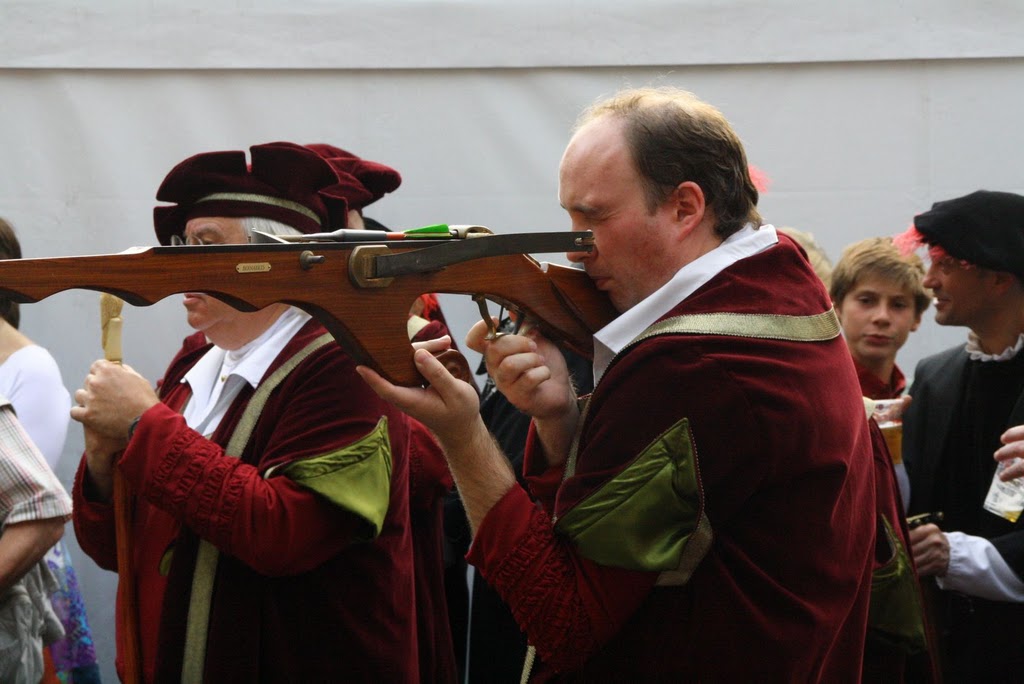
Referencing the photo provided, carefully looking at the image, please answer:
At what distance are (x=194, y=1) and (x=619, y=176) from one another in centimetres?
282

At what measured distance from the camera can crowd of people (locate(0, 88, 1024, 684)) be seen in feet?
5.86

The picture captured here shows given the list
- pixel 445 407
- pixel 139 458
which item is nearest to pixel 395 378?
pixel 445 407

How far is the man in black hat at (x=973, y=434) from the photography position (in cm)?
320

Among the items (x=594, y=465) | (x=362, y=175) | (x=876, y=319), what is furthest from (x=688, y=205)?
(x=876, y=319)

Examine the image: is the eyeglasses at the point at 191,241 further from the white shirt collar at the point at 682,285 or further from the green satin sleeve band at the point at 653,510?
the green satin sleeve band at the point at 653,510

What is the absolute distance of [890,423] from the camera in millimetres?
3279

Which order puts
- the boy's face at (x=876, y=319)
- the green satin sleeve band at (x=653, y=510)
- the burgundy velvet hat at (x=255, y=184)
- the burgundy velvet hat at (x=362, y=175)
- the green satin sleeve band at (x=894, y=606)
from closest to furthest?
1. the green satin sleeve band at (x=653, y=510)
2. the green satin sleeve band at (x=894, y=606)
3. the burgundy velvet hat at (x=255, y=184)
4. the burgundy velvet hat at (x=362, y=175)
5. the boy's face at (x=876, y=319)

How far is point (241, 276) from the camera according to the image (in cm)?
158

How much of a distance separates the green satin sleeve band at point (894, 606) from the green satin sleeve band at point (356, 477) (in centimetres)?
110

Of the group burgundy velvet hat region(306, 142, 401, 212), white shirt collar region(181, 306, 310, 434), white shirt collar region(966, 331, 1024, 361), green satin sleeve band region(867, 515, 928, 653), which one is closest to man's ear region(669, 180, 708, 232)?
green satin sleeve band region(867, 515, 928, 653)

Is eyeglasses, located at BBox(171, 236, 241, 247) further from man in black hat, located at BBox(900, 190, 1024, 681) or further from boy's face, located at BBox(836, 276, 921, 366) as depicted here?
boy's face, located at BBox(836, 276, 921, 366)

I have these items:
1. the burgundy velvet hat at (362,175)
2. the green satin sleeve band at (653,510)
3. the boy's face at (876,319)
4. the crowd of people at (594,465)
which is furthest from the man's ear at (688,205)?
the boy's face at (876,319)

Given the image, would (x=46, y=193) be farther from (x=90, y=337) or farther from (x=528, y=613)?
(x=528, y=613)

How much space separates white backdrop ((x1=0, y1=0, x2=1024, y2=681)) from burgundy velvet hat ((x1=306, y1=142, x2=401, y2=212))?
0.60 meters
